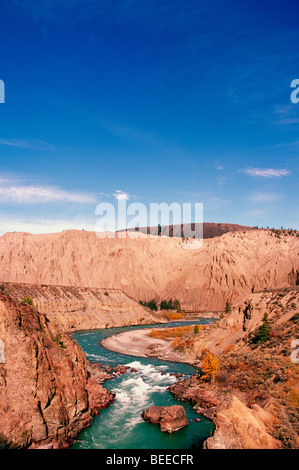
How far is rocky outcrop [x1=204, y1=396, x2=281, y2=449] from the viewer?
56.3 feet

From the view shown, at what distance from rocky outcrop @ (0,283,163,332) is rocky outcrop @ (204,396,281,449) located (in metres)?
46.8

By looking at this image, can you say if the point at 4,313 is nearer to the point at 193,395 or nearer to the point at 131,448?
the point at 131,448

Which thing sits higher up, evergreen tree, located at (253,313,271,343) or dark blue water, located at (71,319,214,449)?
evergreen tree, located at (253,313,271,343)

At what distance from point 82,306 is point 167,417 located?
53.6m

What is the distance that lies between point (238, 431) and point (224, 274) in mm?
103083

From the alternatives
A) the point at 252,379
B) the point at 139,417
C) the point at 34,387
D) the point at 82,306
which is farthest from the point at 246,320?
the point at 82,306

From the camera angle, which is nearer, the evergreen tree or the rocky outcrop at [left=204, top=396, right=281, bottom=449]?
the rocky outcrop at [left=204, top=396, right=281, bottom=449]

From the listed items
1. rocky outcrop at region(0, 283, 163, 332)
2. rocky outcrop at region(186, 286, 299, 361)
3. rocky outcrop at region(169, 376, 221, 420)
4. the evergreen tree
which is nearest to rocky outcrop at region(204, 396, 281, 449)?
rocky outcrop at region(169, 376, 221, 420)

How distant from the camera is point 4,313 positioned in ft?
64.5

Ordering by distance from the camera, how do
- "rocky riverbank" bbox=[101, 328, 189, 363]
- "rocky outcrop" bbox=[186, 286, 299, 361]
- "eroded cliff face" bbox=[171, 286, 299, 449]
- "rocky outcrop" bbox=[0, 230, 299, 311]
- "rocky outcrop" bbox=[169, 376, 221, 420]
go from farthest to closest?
"rocky outcrop" bbox=[0, 230, 299, 311] < "rocky riverbank" bbox=[101, 328, 189, 363] < "rocky outcrop" bbox=[186, 286, 299, 361] < "rocky outcrop" bbox=[169, 376, 221, 420] < "eroded cliff face" bbox=[171, 286, 299, 449]

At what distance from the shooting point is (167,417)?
23609 millimetres

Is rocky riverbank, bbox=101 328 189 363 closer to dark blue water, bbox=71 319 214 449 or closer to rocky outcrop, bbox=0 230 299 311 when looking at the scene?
dark blue water, bbox=71 319 214 449

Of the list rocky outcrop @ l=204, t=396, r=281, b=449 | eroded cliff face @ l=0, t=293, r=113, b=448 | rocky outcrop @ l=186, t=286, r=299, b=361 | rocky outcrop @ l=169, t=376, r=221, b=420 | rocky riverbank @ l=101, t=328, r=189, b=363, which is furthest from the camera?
rocky riverbank @ l=101, t=328, r=189, b=363

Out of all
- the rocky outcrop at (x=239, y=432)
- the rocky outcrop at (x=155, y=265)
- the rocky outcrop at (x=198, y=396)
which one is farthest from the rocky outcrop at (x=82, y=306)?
the rocky outcrop at (x=239, y=432)
